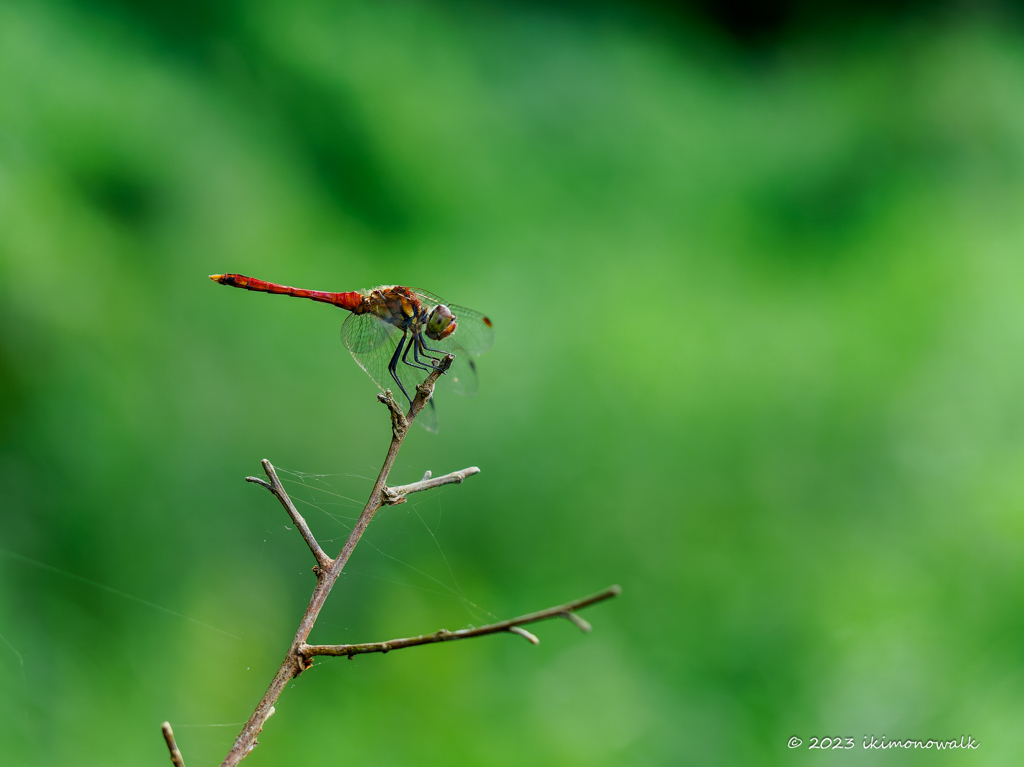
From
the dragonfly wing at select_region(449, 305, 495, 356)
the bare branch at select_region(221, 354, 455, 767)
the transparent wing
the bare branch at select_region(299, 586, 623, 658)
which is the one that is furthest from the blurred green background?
the bare branch at select_region(299, 586, 623, 658)

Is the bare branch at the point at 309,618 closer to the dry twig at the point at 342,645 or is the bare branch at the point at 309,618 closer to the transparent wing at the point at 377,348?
the dry twig at the point at 342,645

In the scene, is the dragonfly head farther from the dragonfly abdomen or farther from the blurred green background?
the blurred green background

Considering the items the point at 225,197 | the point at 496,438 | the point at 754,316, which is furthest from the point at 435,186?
the point at 754,316

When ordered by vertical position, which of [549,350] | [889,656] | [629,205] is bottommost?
[889,656]

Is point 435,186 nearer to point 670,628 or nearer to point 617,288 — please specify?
point 617,288

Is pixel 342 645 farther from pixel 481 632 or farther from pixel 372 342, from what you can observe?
pixel 372 342

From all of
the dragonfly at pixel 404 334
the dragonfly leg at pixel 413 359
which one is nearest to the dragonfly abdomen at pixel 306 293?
the dragonfly at pixel 404 334
